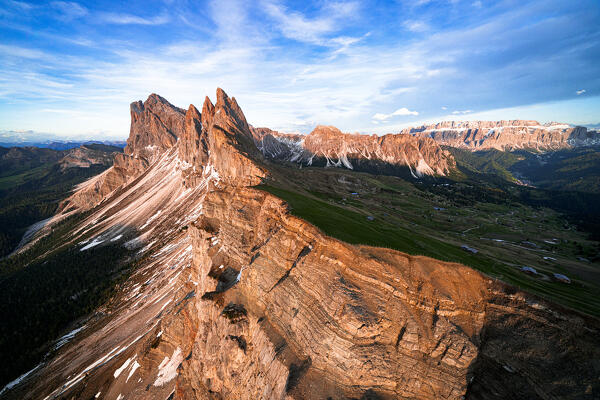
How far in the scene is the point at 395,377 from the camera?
2142 centimetres

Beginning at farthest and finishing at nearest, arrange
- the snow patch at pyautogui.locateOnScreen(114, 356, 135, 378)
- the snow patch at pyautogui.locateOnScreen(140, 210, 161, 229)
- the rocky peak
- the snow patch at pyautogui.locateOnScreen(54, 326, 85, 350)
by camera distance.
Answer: the rocky peak → the snow patch at pyautogui.locateOnScreen(140, 210, 161, 229) → the snow patch at pyautogui.locateOnScreen(54, 326, 85, 350) → the snow patch at pyautogui.locateOnScreen(114, 356, 135, 378)

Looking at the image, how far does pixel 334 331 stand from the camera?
910 inches

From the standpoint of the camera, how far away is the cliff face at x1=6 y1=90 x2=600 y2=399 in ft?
68.3

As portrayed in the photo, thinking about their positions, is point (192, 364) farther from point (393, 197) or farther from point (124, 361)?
point (393, 197)

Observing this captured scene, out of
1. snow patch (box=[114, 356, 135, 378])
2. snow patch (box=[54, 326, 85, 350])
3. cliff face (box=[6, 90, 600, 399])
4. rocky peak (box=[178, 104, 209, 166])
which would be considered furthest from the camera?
rocky peak (box=[178, 104, 209, 166])

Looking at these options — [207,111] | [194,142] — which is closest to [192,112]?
[207,111]

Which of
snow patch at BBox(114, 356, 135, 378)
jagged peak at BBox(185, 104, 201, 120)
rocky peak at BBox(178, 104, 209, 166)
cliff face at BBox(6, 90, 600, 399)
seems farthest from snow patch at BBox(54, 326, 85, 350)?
jagged peak at BBox(185, 104, 201, 120)

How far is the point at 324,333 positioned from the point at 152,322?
6593 cm

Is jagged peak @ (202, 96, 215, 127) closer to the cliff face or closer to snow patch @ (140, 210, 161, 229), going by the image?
snow patch @ (140, 210, 161, 229)

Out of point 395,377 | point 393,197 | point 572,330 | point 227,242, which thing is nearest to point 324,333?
point 395,377

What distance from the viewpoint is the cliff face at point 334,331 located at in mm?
20812

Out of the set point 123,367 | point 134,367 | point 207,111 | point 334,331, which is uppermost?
point 207,111

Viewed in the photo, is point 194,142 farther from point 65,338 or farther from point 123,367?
point 123,367

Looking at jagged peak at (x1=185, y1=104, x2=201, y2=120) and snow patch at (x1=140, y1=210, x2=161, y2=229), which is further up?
jagged peak at (x1=185, y1=104, x2=201, y2=120)
